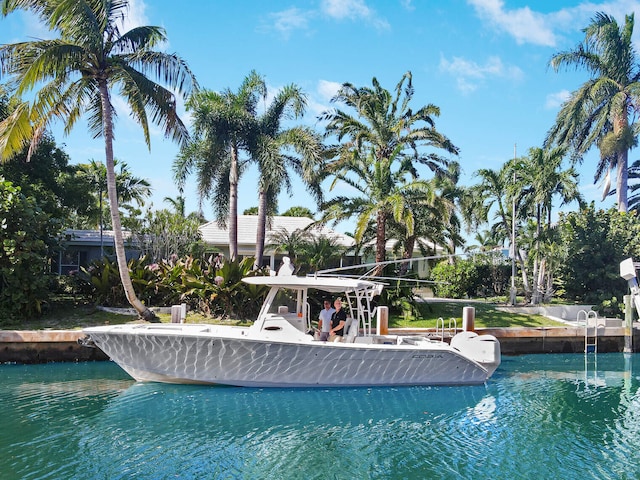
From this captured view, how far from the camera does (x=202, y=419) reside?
1026cm

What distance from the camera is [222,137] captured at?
2256 cm

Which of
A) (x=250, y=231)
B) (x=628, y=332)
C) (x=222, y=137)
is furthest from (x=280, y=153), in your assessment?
(x=628, y=332)

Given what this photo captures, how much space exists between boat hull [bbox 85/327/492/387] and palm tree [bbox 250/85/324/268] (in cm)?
922

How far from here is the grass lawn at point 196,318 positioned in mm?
16984

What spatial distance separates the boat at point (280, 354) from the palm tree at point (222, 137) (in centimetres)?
982

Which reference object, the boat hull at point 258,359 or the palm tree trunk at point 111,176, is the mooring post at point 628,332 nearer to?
the boat hull at point 258,359

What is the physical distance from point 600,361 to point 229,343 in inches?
505

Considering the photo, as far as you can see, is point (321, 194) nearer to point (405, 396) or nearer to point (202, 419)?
point (405, 396)

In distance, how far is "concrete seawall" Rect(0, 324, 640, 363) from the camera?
1523 centimetres

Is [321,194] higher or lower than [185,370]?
higher

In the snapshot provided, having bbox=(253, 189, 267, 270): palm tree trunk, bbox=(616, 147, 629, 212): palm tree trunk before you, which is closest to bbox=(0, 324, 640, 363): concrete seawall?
bbox=(253, 189, 267, 270): palm tree trunk

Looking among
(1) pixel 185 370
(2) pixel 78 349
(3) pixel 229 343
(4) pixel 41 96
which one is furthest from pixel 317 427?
(4) pixel 41 96

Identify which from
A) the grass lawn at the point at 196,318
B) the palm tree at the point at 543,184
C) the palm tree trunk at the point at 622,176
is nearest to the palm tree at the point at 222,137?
the grass lawn at the point at 196,318

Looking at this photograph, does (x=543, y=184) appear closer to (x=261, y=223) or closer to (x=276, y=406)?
(x=261, y=223)
